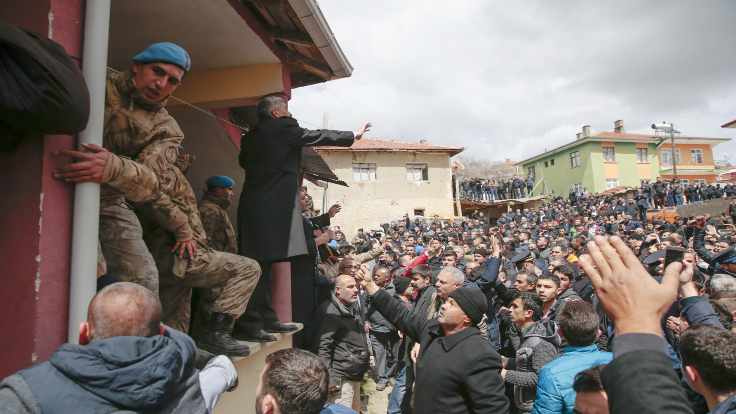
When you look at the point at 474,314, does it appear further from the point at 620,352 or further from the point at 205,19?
the point at 205,19

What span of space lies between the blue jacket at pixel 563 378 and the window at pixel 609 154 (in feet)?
146

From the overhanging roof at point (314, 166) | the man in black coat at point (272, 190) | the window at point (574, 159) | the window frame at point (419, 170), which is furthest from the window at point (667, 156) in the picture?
the man in black coat at point (272, 190)

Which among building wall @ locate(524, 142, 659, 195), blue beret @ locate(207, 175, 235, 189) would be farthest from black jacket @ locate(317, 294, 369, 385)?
building wall @ locate(524, 142, 659, 195)

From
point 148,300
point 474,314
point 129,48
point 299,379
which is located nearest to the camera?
point 148,300

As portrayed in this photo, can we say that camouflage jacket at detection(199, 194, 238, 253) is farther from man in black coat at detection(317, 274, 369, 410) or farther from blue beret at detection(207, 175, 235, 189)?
man in black coat at detection(317, 274, 369, 410)

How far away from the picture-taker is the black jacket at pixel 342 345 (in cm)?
482

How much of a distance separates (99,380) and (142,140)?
61.7 inches

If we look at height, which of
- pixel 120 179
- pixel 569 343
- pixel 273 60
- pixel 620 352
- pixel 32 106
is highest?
pixel 273 60

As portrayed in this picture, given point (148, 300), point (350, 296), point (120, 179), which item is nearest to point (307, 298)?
point (350, 296)

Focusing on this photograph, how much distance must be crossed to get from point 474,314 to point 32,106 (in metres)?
2.73

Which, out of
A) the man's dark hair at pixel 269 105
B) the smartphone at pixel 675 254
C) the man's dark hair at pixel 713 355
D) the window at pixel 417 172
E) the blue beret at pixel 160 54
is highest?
the window at pixel 417 172

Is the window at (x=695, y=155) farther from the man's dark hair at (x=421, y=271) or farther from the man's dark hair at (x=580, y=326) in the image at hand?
the man's dark hair at (x=580, y=326)

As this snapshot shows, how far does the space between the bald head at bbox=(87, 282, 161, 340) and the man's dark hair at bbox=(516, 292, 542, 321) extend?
148 inches

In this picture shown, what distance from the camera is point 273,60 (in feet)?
15.6
